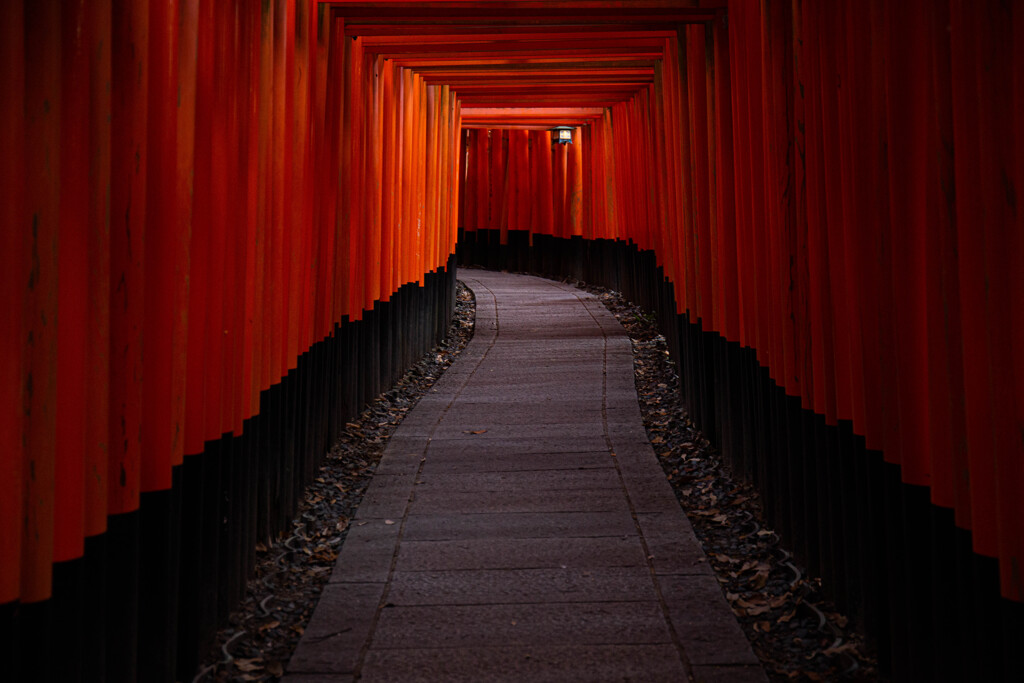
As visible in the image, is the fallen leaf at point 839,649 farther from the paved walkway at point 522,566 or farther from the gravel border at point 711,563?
the paved walkway at point 522,566

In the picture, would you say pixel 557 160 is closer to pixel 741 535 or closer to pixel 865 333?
pixel 741 535

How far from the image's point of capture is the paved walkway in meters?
4.15

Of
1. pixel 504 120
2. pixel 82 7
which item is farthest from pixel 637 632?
pixel 504 120

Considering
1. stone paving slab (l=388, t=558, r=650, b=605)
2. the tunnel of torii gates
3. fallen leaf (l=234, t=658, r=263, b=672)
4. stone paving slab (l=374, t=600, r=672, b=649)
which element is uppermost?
the tunnel of torii gates

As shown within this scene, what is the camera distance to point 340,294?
8.16 m

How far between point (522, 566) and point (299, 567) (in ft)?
3.90

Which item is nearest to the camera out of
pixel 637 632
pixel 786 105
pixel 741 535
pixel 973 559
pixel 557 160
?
pixel 973 559

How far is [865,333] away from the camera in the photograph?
4.11 m

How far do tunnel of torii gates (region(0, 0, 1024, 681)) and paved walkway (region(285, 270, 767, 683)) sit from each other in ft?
1.90

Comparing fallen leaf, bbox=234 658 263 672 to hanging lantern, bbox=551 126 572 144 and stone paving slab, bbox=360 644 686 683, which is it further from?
hanging lantern, bbox=551 126 572 144

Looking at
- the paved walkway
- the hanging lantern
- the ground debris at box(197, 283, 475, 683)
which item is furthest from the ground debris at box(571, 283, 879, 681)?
the hanging lantern

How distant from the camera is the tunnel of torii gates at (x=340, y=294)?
277 cm

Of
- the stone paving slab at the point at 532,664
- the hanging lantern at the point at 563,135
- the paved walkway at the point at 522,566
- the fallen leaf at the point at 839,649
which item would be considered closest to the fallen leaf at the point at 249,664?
the paved walkway at the point at 522,566

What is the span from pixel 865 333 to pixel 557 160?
1881 cm
